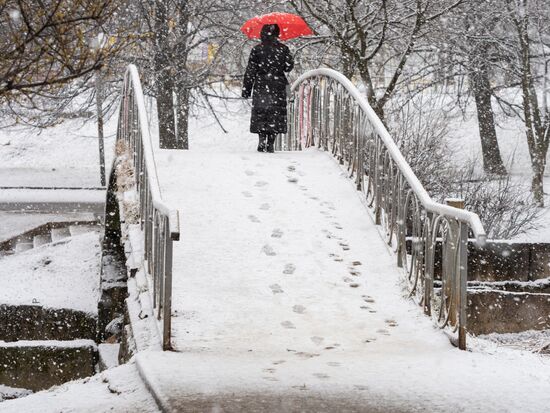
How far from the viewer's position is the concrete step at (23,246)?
16.6 m

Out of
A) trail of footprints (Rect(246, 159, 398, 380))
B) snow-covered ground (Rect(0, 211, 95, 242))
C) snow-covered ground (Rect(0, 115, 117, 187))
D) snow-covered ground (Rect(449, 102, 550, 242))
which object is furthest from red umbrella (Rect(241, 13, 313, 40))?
snow-covered ground (Rect(0, 115, 117, 187))

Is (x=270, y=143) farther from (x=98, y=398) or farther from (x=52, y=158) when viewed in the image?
(x=52, y=158)

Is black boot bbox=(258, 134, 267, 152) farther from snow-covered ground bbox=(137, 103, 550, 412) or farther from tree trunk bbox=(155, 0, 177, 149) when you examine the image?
tree trunk bbox=(155, 0, 177, 149)

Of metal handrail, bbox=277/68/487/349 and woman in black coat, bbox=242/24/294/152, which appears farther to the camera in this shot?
woman in black coat, bbox=242/24/294/152

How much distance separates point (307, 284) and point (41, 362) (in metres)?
5.42

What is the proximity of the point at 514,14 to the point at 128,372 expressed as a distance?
55.1ft

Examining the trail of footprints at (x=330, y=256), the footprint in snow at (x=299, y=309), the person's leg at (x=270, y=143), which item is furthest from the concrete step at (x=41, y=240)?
the footprint in snow at (x=299, y=309)

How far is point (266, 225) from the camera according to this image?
8289mm

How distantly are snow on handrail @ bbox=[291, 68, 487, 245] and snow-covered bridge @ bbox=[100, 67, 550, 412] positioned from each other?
0.06ft

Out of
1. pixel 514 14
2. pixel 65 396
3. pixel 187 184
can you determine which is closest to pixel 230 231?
pixel 187 184

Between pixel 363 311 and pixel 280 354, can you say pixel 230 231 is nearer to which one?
pixel 363 311

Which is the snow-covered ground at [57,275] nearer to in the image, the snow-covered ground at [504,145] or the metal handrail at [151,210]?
the metal handrail at [151,210]

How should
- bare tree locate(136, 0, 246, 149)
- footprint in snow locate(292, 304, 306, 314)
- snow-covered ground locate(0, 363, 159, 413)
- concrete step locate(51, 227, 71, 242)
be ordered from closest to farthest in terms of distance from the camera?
snow-covered ground locate(0, 363, 159, 413), footprint in snow locate(292, 304, 306, 314), concrete step locate(51, 227, 71, 242), bare tree locate(136, 0, 246, 149)

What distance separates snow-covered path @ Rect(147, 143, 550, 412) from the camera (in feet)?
15.2
